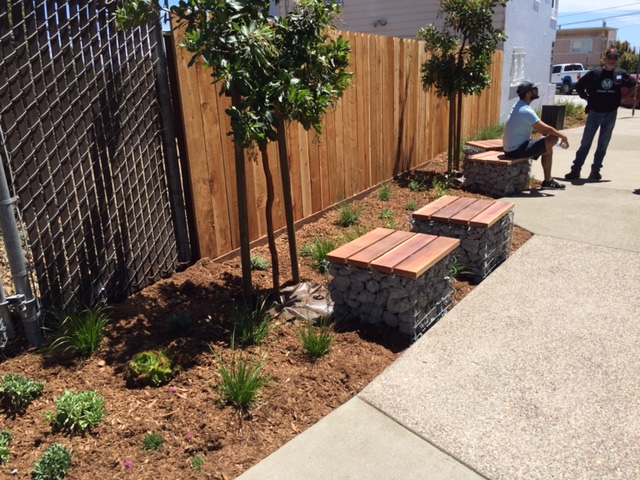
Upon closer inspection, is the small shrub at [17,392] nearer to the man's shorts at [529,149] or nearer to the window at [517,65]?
the man's shorts at [529,149]

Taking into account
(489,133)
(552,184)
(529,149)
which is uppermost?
(529,149)

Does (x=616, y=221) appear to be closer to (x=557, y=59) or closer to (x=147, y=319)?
(x=147, y=319)

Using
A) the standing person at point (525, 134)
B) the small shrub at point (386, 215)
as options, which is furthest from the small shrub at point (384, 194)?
the standing person at point (525, 134)

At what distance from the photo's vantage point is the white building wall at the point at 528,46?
1498 cm

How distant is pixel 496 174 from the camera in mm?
7613

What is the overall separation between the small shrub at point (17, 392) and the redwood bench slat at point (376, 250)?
211 centimetres

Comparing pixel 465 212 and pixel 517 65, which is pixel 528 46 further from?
pixel 465 212

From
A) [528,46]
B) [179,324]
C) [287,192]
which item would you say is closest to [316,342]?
[179,324]

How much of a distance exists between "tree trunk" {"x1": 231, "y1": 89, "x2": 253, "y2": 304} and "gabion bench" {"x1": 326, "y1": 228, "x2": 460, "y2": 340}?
2.04 ft

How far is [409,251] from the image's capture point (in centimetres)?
400

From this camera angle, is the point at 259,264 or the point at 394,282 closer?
the point at 394,282

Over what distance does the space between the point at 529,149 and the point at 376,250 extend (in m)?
4.58

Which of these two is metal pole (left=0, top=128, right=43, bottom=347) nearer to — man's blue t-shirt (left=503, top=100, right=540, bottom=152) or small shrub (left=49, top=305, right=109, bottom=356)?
small shrub (left=49, top=305, right=109, bottom=356)

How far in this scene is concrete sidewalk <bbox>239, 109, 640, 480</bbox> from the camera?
2.60 metres
